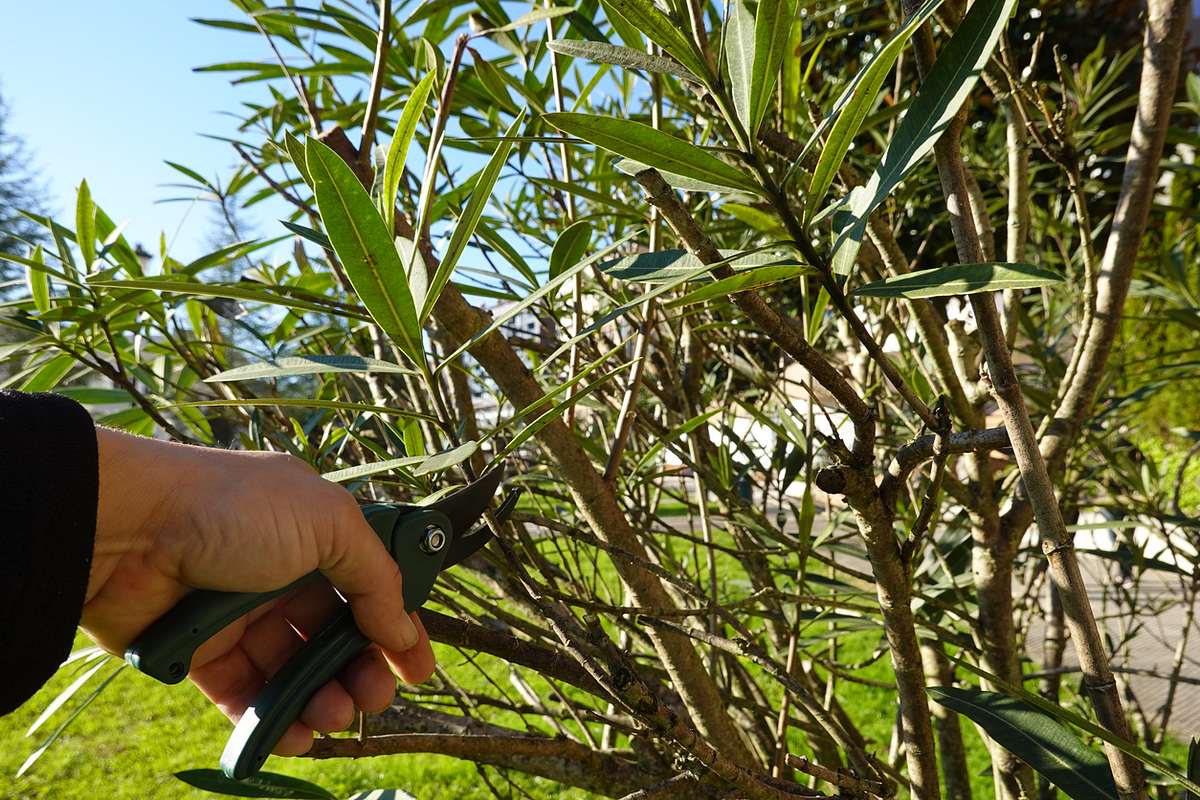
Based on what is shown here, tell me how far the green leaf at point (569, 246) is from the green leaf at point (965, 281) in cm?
45

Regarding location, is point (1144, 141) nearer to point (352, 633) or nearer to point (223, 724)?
point (352, 633)

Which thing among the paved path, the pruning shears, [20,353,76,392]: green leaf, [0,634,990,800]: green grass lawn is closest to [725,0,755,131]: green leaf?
the pruning shears

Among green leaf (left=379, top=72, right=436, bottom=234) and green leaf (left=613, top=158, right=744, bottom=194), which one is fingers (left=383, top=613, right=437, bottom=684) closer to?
green leaf (left=379, top=72, right=436, bottom=234)

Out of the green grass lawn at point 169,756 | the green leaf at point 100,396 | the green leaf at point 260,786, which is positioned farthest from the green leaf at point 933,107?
the green grass lawn at point 169,756

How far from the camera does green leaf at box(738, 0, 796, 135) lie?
2.14 ft

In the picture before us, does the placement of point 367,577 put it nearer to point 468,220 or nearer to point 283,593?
point 283,593

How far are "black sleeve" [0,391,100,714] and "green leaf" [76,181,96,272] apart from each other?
77 centimetres

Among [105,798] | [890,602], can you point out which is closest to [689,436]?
[890,602]

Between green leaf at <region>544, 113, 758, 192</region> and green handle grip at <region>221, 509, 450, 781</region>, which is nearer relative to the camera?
green leaf at <region>544, 113, 758, 192</region>

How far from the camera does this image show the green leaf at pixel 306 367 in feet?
2.86

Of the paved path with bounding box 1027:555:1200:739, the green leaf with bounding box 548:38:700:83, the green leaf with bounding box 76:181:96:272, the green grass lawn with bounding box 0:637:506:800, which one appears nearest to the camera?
the green leaf with bounding box 548:38:700:83

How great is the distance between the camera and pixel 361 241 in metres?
0.74

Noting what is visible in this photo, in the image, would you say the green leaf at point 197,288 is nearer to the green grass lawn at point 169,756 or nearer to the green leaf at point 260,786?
the green leaf at point 260,786

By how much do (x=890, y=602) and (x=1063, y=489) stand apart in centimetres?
115
